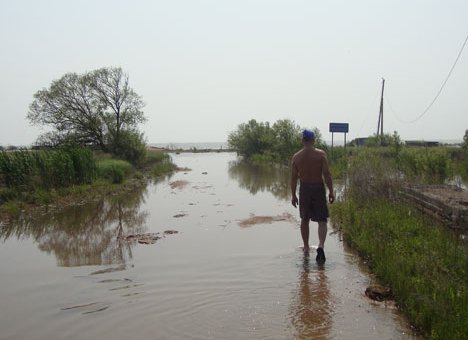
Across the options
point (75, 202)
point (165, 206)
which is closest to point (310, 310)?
point (165, 206)

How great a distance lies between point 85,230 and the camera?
424 inches

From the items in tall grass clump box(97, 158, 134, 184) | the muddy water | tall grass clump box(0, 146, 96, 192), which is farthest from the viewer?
tall grass clump box(97, 158, 134, 184)

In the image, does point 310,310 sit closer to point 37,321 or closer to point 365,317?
point 365,317

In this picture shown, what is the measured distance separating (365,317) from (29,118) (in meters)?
37.7

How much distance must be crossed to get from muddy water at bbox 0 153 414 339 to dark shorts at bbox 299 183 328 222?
2.28 ft

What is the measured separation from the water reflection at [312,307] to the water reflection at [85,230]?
10.7 ft

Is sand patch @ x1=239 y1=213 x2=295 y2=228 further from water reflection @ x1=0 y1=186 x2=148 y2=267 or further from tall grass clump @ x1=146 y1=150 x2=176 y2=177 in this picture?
tall grass clump @ x1=146 y1=150 x2=176 y2=177

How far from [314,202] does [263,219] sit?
444 cm

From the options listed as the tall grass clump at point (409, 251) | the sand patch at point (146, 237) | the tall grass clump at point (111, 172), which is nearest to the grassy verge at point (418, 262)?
the tall grass clump at point (409, 251)

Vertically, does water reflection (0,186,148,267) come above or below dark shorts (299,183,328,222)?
below

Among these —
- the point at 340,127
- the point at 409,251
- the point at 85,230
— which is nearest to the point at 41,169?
the point at 85,230

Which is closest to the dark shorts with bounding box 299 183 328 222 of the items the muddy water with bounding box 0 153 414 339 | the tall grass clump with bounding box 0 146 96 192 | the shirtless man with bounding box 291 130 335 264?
the shirtless man with bounding box 291 130 335 264

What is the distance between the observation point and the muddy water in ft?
15.1

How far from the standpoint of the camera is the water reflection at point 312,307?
4.41 meters
